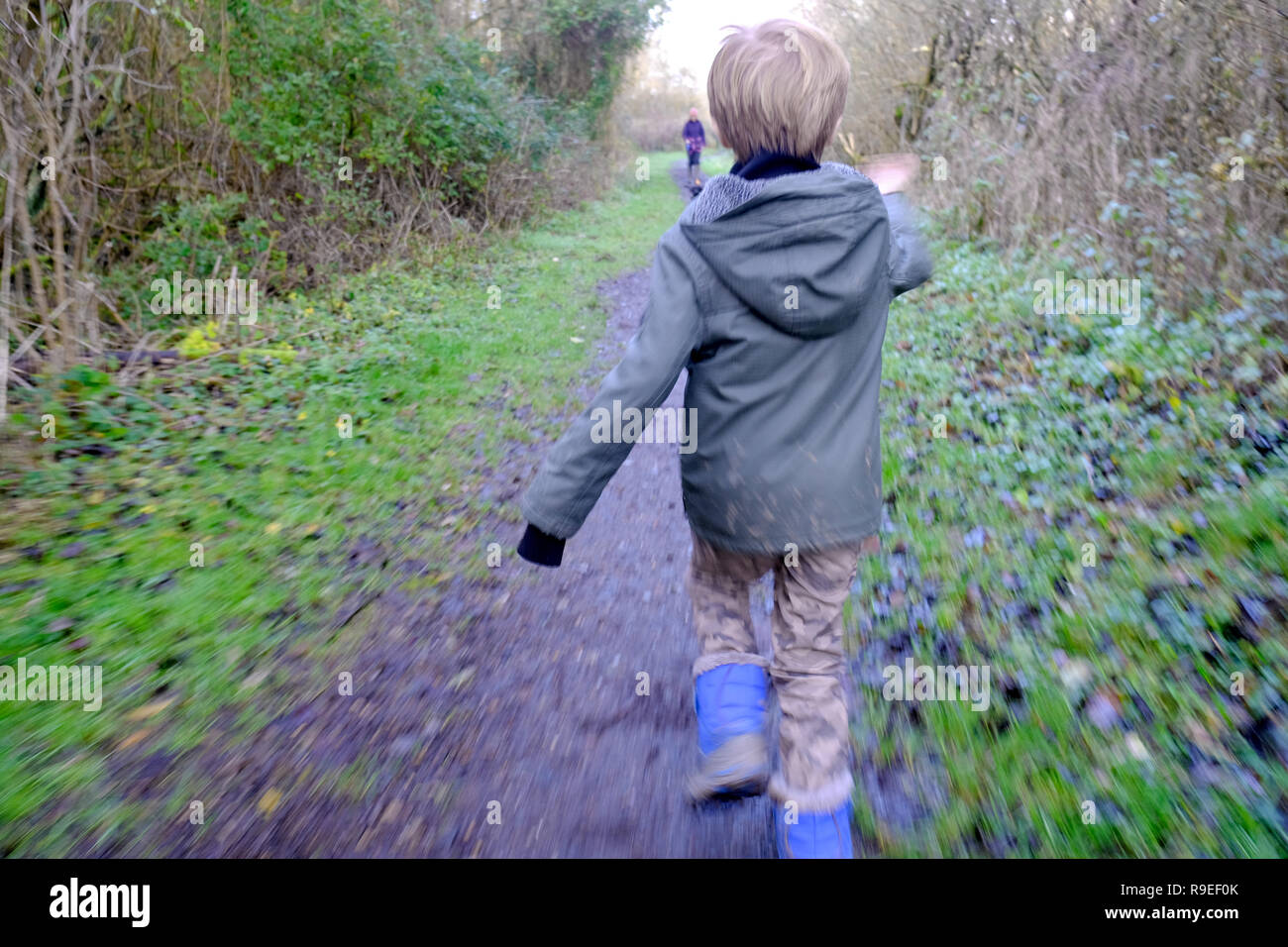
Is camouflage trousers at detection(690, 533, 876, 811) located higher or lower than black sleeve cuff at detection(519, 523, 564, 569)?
lower

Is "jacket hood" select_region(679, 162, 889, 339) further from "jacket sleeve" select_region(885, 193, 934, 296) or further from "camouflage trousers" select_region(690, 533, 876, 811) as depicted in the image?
"camouflage trousers" select_region(690, 533, 876, 811)

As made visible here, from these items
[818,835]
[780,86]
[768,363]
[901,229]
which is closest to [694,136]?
[901,229]

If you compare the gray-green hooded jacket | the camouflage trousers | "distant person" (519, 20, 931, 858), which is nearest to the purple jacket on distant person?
"distant person" (519, 20, 931, 858)

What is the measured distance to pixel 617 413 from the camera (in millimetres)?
1853

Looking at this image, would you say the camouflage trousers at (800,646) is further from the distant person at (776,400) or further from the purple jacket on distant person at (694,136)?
the purple jacket on distant person at (694,136)

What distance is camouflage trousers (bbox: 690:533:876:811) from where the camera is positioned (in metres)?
2.02

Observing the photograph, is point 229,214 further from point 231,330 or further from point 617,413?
point 617,413

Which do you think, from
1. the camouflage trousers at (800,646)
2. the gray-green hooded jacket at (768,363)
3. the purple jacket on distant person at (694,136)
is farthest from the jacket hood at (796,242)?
the purple jacket on distant person at (694,136)

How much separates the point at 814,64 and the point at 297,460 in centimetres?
427

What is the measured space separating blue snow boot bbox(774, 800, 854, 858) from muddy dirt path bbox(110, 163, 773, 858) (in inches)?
9.9

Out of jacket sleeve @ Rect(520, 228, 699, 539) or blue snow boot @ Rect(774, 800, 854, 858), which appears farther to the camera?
blue snow boot @ Rect(774, 800, 854, 858)

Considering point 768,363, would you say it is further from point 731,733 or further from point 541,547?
point 731,733

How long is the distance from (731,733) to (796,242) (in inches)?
51.7
